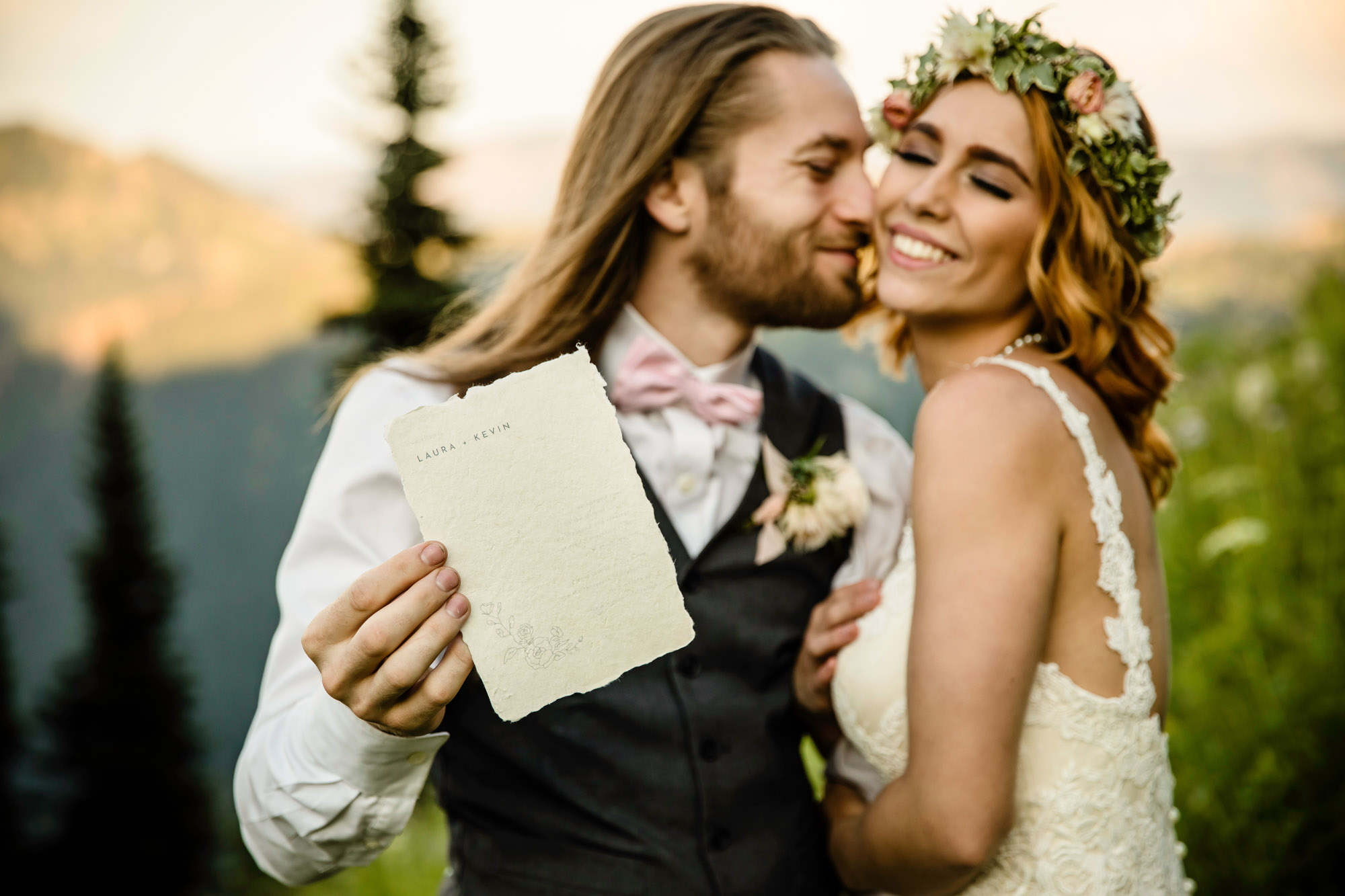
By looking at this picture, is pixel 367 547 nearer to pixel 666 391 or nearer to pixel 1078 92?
pixel 666 391

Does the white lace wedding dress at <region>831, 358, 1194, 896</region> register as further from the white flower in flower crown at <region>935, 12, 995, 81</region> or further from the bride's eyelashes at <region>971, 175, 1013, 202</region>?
the white flower in flower crown at <region>935, 12, 995, 81</region>

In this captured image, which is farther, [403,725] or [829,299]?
[829,299]

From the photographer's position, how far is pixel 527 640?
1.32 meters

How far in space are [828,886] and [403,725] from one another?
1301 millimetres

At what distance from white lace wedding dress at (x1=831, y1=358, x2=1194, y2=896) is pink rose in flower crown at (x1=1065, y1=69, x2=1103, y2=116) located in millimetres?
589

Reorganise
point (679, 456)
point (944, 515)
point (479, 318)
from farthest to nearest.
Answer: point (479, 318) < point (679, 456) < point (944, 515)

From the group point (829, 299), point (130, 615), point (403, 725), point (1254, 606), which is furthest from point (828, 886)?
point (130, 615)

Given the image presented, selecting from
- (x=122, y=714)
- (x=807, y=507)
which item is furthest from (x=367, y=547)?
(x=122, y=714)

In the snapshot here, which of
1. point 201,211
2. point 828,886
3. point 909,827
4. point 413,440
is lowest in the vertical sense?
point 201,211

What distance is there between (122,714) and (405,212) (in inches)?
260

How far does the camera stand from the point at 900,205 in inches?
88.7

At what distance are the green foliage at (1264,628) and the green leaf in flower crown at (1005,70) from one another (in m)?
2.72

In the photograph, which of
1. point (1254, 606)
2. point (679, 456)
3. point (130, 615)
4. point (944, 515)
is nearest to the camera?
point (944, 515)

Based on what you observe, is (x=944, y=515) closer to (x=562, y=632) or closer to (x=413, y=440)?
(x=562, y=632)
